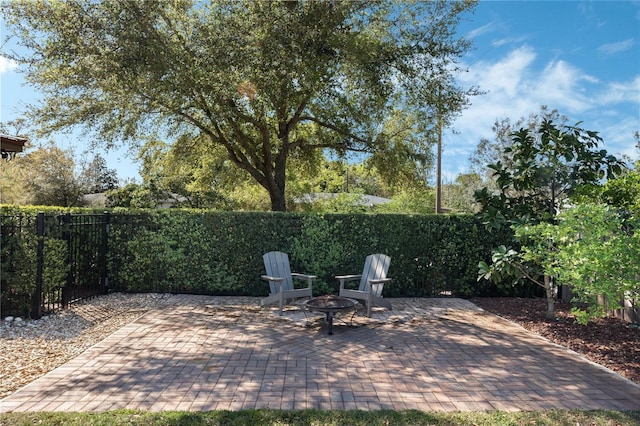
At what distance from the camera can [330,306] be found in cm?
590

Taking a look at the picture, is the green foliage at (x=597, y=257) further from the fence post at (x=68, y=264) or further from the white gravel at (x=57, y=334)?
the fence post at (x=68, y=264)

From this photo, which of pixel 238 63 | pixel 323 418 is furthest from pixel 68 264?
pixel 323 418

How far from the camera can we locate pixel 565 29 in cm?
957

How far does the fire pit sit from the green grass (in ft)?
8.21

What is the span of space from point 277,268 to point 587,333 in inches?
195

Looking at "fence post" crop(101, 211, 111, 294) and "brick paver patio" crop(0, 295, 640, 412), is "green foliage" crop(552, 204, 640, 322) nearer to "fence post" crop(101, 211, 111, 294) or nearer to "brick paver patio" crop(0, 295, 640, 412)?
"brick paver patio" crop(0, 295, 640, 412)

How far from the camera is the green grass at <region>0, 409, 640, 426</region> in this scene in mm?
3125

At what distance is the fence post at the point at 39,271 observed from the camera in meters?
6.22

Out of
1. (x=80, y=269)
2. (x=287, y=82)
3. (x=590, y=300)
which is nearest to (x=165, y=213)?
(x=80, y=269)

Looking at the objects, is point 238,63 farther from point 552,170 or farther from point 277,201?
point 552,170

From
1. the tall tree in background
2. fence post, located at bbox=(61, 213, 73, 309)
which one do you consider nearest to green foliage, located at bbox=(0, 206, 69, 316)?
fence post, located at bbox=(61, 213, 73, 309)

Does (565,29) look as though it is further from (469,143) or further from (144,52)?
(469,143)

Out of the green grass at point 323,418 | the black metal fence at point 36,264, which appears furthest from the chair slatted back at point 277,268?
the green grass at point 323,418

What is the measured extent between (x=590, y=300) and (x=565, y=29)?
757cm
